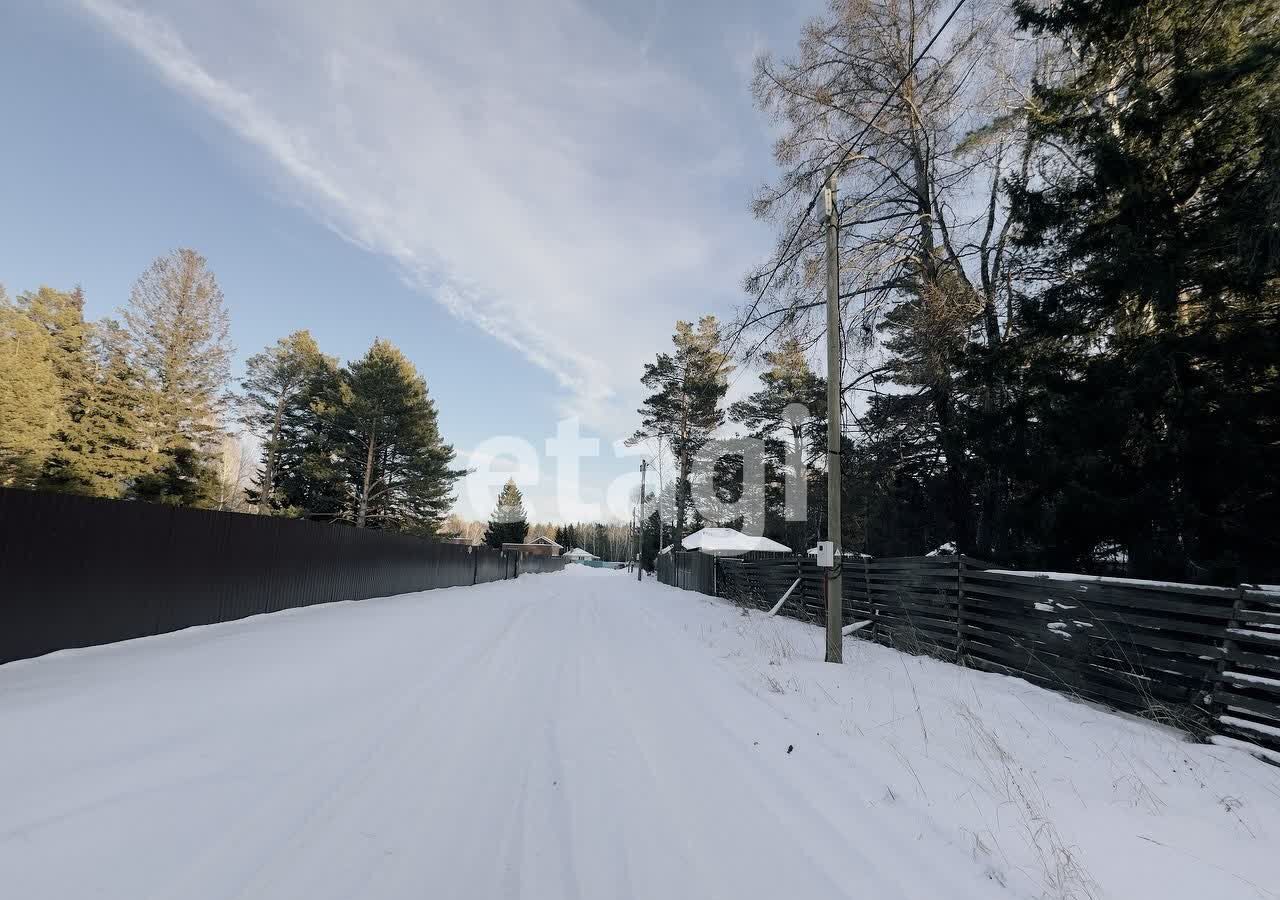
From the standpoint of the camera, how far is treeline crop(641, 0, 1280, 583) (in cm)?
584

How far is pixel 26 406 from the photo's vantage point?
17906 mm

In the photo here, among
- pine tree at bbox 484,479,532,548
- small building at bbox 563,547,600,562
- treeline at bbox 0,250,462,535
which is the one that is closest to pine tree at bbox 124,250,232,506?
treeline at bbox 0,250,462,535

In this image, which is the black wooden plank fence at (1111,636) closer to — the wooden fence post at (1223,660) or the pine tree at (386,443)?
the wooden fence post at (1223,660)

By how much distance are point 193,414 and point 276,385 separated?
826 centimetres

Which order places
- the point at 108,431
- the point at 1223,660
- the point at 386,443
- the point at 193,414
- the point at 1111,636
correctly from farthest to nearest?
the point at 386,443 < the point at 193,414 < the point at 108,431 < the point at 1111,636 < the point at 1223,660

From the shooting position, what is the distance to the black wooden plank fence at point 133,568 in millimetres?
5047

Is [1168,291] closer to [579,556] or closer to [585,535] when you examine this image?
[579,556]

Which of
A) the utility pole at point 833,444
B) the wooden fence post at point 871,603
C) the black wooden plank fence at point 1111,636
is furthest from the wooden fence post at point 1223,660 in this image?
the wooden fence post at point 871,603

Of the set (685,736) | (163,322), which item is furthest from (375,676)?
(163,322)

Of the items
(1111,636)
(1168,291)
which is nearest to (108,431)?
(1111,636)

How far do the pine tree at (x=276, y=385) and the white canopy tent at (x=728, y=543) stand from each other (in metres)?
24.3

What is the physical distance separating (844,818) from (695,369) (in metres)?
29.9

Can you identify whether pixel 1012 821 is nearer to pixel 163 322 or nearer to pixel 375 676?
pixel 375 676

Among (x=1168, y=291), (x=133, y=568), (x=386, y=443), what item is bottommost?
(x=133, y=568)
